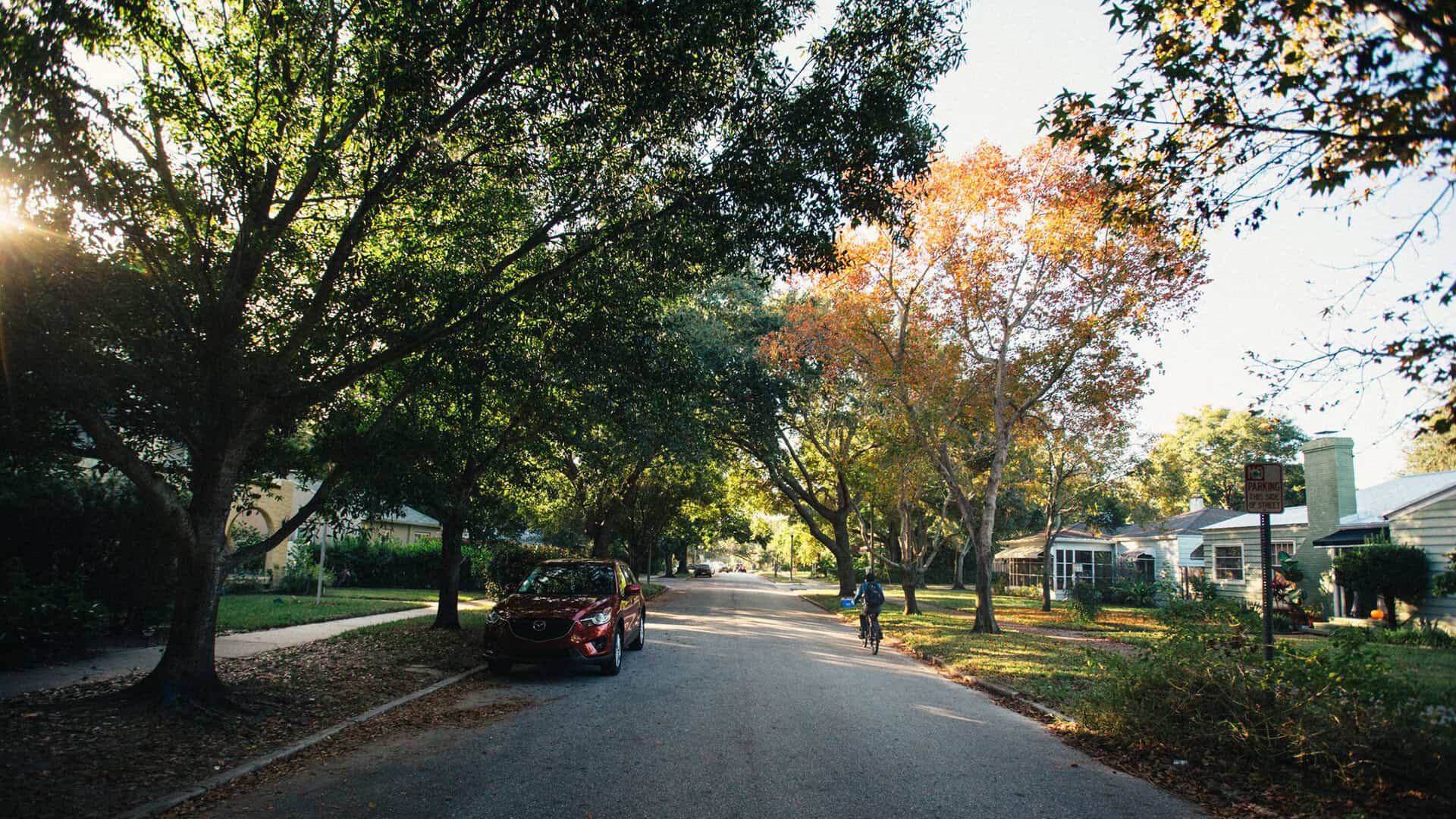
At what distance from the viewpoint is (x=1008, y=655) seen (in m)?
14.3

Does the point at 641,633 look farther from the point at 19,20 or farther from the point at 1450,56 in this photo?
the point at 1450,56

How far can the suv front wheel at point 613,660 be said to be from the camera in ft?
36.5

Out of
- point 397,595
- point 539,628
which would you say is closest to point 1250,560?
point 539,628

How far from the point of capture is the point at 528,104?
8.65 meters

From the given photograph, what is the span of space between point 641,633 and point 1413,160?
1272 cm

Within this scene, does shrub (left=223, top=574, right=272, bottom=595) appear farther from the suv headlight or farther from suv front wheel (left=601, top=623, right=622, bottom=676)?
the suv headlight

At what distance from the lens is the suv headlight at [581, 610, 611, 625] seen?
10.8 m

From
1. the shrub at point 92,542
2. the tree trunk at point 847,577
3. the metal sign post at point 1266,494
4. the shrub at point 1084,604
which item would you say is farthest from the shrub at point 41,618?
the tree trunk at point 847,577

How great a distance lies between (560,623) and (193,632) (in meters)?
4.19

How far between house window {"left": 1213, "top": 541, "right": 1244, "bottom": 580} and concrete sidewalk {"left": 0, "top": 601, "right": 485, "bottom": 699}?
27502mm

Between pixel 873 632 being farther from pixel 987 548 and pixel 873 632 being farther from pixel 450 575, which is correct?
pixel 450 575

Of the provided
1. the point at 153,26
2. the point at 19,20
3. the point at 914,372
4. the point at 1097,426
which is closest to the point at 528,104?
the point at 153,26

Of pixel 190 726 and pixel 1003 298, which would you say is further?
pixel 1003 298

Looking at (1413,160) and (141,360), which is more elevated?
(1413,160)
